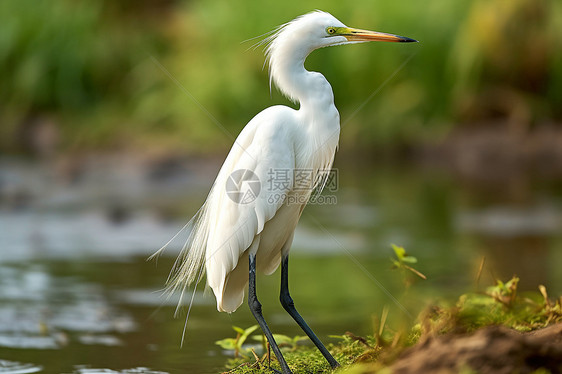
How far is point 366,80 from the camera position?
14344mm

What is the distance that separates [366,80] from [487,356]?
1203cm

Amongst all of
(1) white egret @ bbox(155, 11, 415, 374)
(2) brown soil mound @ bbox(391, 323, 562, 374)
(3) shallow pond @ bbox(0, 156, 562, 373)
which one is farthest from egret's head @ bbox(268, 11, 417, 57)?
(2) brown soil mound @ bbox(391, 323, 562, 374)

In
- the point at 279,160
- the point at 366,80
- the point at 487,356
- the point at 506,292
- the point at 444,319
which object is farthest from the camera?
the point at 366,80

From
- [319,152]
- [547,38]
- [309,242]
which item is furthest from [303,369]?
[547,38]

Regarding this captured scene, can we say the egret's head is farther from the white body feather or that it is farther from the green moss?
the green moss

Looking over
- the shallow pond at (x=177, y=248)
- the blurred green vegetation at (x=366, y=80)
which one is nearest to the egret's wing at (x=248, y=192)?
the shallow pond at (x=177, y=248)

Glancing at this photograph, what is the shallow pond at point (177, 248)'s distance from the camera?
511cm

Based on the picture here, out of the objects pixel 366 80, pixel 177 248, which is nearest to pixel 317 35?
pixel 177 248

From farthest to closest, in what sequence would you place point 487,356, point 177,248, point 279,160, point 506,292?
point 177,248 < point 506,292 < point 279,160 < point 487,356

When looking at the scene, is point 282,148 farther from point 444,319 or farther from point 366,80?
point 366,80

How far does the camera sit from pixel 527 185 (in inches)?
471

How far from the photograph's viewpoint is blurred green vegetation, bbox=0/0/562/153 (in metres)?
14.1

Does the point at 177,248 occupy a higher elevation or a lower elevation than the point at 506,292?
lower

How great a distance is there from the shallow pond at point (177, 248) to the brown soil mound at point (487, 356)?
1.74 feet
